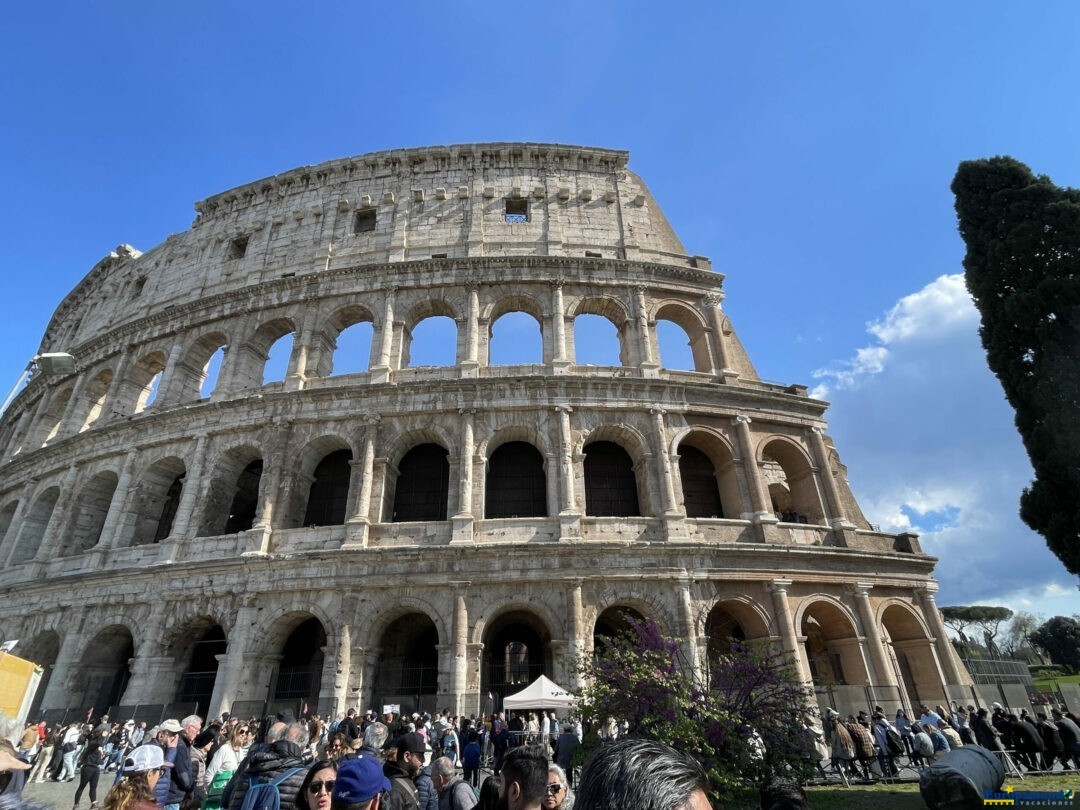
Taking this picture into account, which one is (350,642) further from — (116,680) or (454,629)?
(116,680)

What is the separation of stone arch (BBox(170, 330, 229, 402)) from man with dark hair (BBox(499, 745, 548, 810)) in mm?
20464

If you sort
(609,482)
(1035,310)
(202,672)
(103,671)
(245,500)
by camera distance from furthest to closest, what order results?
(245,500) < (609,482) < (103,671) < (202,672) < (1035,310)

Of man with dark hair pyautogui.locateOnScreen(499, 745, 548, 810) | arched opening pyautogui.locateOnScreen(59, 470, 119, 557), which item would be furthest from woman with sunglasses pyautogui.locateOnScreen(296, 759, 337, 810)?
arched opening pyautogui.locateOnScreen(59, 470, 119, 557)

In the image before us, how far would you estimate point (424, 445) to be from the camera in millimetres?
17875

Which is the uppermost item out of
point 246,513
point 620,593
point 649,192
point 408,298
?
point 649,192

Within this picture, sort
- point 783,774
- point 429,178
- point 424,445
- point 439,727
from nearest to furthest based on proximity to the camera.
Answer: point 783,774 < point 439,727 < point 424,445 < point 429,178

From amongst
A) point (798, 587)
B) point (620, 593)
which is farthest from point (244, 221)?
point (798, 587)

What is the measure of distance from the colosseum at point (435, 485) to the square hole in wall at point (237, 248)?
85 millimetres

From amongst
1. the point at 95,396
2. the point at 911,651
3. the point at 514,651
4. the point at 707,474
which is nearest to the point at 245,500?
the point at 95,396

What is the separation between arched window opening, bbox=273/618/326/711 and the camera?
15.2 meters

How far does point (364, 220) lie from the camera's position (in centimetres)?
2184

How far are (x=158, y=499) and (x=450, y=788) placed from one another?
60.4 ft

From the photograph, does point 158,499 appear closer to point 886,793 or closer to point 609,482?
point 609,482

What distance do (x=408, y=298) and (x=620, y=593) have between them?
11860 mm
